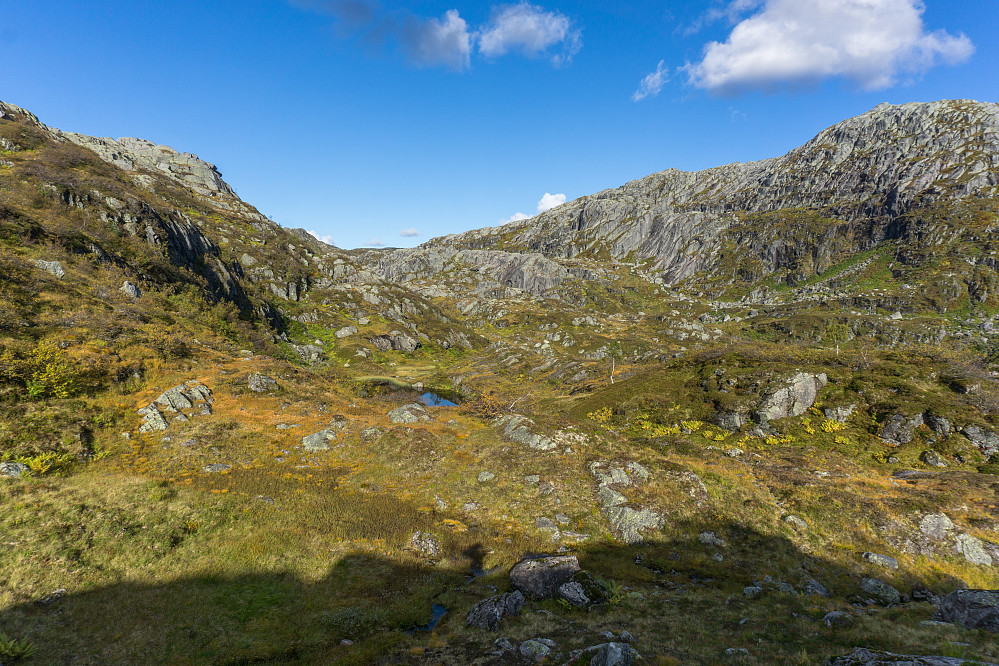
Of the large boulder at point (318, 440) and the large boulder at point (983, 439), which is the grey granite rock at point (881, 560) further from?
the large boulder at point (318, 440)

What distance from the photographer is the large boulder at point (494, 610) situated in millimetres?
15062

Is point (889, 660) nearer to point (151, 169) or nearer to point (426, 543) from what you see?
point (426, 543)

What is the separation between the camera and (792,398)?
128 feet

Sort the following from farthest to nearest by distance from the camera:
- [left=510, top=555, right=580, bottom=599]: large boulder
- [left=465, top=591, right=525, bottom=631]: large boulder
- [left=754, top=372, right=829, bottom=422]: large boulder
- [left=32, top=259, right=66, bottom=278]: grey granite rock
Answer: [left=754, top=372, right=829, bottom=422]: large boulder, [left=32, top=259, right=66, bottom=278]: grey granite rock, [left=510, top=555, right=580, bottom=599]: large boulder, [left=465, top=591, right=525, bottom=631]: large boulder

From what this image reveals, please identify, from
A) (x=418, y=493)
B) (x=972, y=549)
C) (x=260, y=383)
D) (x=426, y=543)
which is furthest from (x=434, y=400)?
(x=972, y=549)

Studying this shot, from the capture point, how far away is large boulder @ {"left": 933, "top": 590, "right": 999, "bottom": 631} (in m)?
12.5

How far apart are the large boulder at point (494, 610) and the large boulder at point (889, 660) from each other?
10.5 metres

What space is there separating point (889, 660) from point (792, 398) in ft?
120

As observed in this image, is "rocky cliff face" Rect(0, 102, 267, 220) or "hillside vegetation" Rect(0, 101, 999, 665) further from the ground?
"rocky cliff face" Rect(0, 102, 267, 220)

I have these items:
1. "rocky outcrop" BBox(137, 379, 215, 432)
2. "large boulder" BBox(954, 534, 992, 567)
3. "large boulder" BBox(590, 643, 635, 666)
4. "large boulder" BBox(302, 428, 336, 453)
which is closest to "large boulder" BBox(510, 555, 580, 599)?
"large boulder" BBox(590, 643, 635, 666)

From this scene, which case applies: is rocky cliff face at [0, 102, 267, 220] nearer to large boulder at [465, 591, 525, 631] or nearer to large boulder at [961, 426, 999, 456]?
large boulder at [465, 591, 525, 631]

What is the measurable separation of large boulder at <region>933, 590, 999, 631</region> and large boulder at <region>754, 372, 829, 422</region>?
27.0 metres

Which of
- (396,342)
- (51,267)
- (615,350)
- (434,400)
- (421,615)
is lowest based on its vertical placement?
(615,350)

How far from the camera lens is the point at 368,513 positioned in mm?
23109
